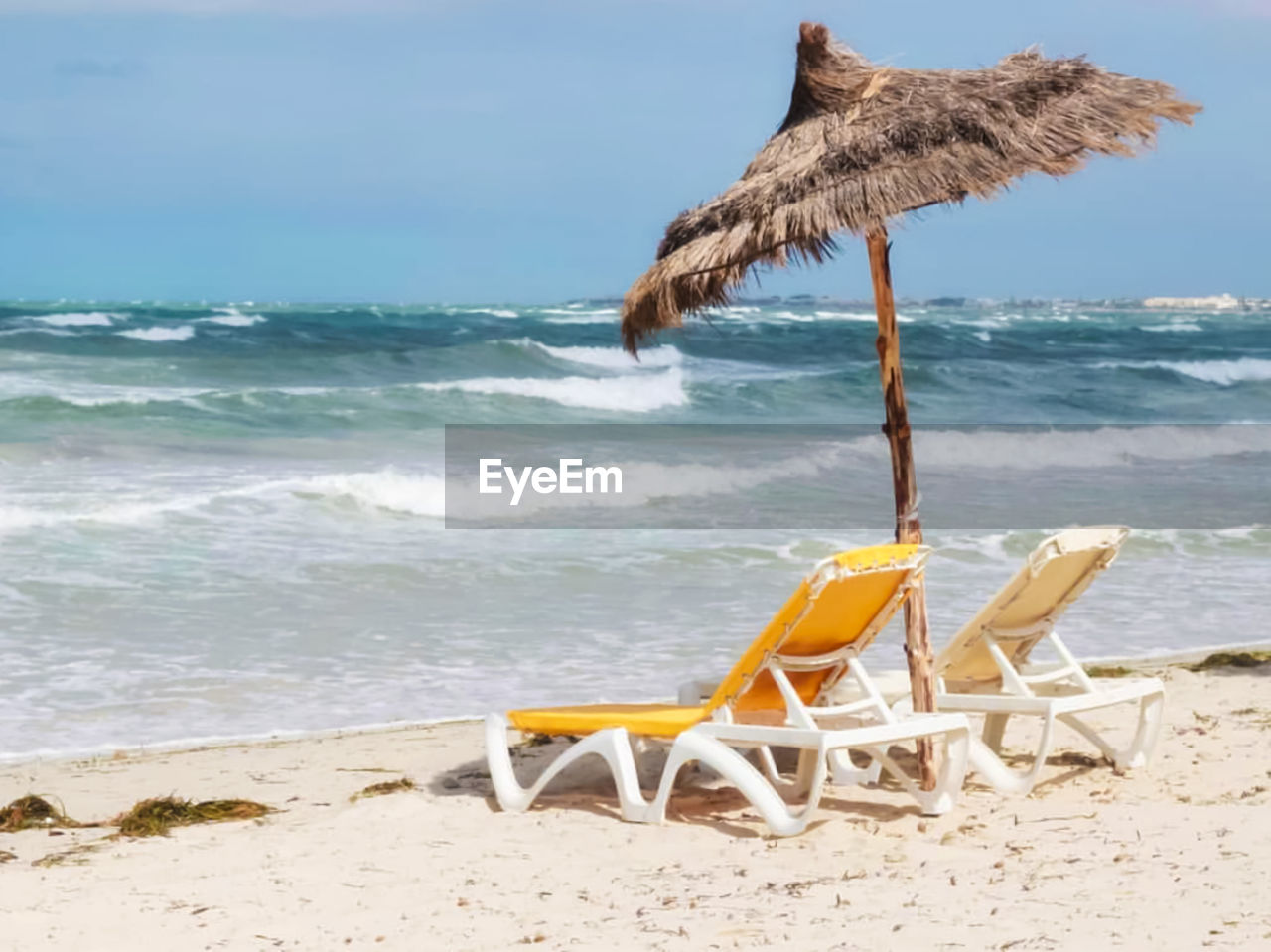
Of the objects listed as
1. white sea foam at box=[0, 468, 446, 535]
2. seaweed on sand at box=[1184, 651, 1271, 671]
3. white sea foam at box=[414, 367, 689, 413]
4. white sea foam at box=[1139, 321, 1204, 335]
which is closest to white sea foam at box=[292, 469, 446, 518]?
white sea foam at box=[0, 468, 446, 535]

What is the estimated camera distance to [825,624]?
5191 millimetres

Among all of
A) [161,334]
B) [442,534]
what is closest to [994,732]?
[442,534]

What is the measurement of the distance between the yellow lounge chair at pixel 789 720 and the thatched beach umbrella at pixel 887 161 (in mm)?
300

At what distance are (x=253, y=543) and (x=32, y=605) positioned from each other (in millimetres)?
2748

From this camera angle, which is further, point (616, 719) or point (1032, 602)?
point (1032, 602)

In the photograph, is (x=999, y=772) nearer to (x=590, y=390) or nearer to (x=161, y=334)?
(x=590, y=390)

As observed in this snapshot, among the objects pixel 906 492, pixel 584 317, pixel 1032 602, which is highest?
pixel 584 317

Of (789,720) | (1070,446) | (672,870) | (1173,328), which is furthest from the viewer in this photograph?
(1173,328)

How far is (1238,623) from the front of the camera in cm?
1020

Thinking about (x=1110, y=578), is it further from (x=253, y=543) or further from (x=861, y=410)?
(x=861, y=410)

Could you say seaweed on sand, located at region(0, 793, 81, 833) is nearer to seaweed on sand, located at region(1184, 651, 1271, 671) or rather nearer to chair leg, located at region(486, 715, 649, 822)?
chair leg, located at region(486, 715, 649, 822)

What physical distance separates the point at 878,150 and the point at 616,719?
1.95 m

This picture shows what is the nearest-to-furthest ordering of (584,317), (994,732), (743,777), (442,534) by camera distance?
(743,777) < (994,732) < (442,534) < (584,317)

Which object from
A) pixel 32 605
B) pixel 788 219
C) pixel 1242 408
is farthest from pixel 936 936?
pixel 1242 408
